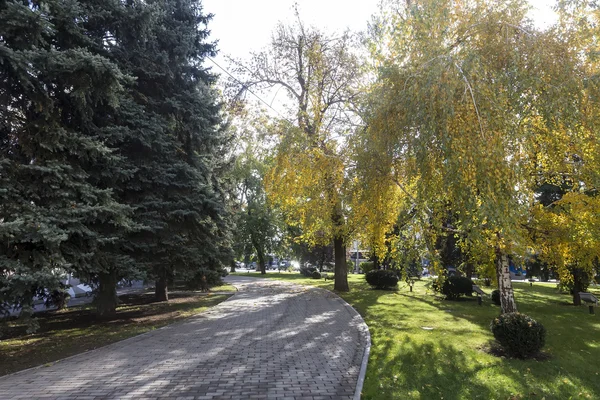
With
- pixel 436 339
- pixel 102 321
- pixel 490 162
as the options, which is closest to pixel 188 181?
pixel 102 321

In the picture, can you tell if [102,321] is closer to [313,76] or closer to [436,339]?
[436,339]

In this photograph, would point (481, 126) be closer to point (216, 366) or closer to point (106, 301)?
point (216, 366)

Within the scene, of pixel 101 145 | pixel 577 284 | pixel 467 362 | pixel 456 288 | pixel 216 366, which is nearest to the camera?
pixel 216 366

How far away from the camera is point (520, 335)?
7156 mm

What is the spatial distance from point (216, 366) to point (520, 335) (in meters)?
5.90

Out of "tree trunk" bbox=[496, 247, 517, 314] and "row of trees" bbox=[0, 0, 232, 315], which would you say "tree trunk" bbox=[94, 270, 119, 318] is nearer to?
"row of trees" bbox=[0, 0, 232, 315]

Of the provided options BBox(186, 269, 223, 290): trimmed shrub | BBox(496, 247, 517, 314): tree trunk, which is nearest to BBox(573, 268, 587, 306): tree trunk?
BBox(496, 247, 517, 314): tree trunk

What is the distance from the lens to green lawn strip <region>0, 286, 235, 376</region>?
772 cm

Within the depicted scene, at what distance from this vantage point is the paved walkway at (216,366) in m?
5.48

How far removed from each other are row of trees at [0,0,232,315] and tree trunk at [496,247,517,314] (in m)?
8.60

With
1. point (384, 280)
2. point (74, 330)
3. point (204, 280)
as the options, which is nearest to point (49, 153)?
point (74, 330)

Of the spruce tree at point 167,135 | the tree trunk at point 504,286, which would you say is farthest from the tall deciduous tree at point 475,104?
the spruce tree at point 167,135

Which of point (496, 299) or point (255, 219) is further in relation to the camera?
point (255, 219)

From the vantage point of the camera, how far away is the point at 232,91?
1786 cm
